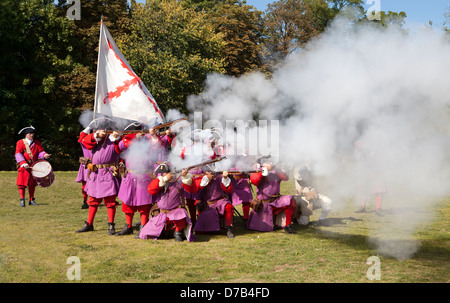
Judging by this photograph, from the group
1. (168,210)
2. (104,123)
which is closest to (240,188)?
(168,210)

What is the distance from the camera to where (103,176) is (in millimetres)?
A: 10719

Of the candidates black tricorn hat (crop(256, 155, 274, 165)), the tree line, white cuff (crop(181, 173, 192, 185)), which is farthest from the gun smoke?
the tree line

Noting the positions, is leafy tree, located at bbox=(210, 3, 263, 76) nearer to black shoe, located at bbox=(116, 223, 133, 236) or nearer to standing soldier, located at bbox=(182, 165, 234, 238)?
standing soldier, located at bbox=(182, 165, 234, 238)

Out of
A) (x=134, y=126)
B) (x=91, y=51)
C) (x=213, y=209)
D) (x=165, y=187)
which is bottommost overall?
(x=213, y=209)

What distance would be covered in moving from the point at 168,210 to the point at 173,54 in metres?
18.7

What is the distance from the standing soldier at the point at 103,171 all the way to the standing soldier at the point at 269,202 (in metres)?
3.27

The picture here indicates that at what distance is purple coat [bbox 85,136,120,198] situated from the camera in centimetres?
1068

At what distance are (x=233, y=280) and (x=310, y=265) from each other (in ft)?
5.43

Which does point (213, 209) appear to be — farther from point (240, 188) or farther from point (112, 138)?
point (112, 138)

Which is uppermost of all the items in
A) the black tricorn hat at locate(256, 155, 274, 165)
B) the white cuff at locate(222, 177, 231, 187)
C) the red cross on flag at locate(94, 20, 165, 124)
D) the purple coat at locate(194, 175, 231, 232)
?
the red cross on flag at locate(94, 20, 165, 124)

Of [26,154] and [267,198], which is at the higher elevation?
[26,154]

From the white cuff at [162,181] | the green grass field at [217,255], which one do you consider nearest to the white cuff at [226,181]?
the green grass field at [217,255]

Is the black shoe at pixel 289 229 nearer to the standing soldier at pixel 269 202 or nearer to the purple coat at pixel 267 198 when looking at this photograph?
the standing soldier at pixel 269 202
